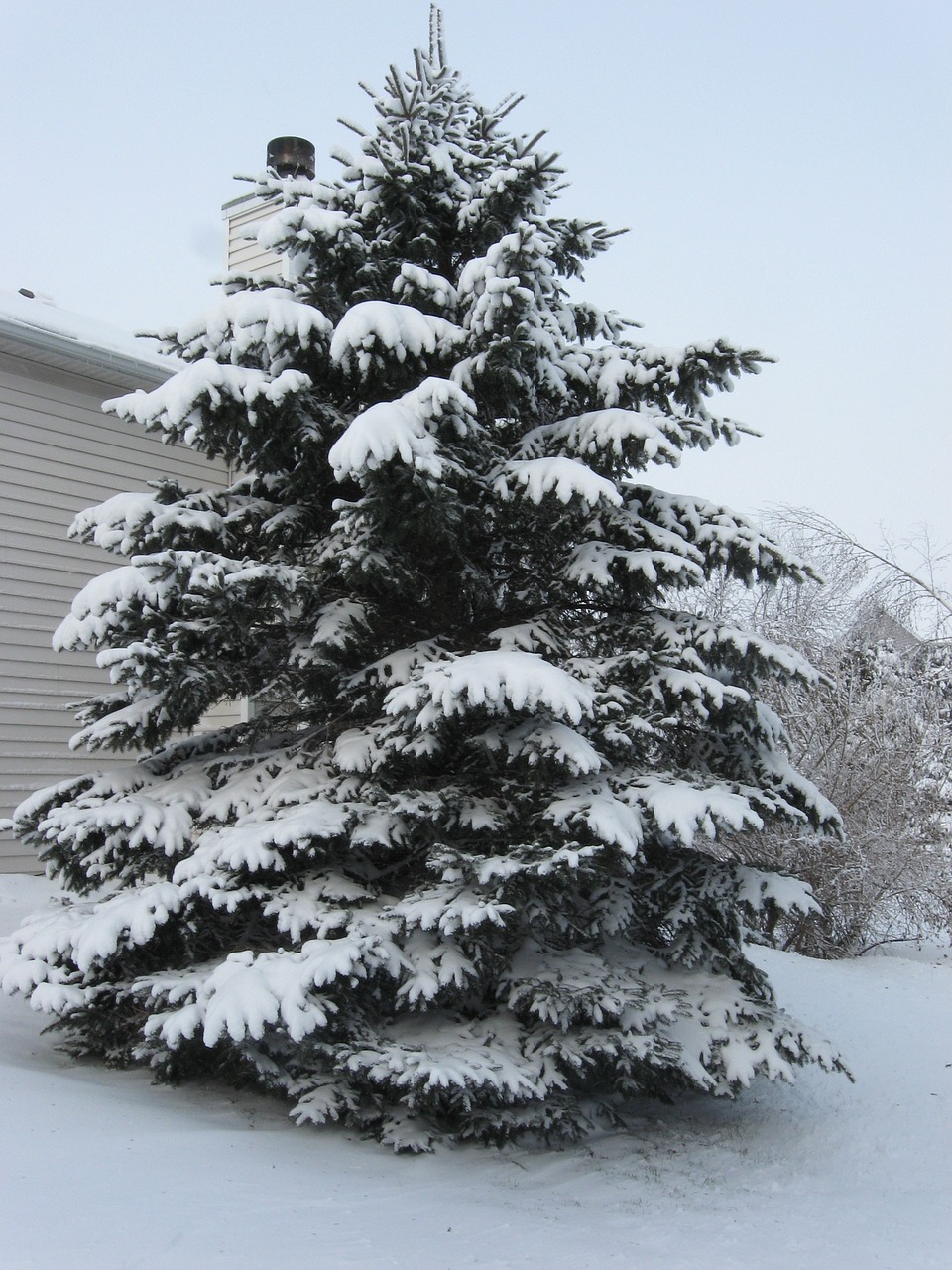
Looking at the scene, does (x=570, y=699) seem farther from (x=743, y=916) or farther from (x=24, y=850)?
(x=24, y=850)

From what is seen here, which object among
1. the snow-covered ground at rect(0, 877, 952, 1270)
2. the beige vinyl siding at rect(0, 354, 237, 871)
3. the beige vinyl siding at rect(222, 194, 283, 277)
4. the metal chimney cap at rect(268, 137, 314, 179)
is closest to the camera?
the snow-covered ground at rect(0, 877, 952, 1270)

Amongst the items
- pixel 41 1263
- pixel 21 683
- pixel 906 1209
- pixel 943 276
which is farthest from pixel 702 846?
pixel 943 276

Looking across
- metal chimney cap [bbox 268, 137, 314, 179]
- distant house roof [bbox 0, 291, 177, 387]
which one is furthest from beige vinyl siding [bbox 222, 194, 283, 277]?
distant house roof [bbox 0, 291, 177, 387]

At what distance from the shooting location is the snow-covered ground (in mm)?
2971

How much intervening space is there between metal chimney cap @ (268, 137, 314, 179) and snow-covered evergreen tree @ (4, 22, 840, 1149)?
20.4 ft

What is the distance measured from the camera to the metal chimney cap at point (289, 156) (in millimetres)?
11453

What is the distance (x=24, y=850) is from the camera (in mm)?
8336

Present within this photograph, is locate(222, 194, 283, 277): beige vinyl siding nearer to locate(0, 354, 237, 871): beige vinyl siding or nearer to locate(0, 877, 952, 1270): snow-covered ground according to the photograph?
locate(0, 354, 237, 871): beige vinyl siding

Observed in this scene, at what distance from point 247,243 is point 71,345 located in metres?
3.21

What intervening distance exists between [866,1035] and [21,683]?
23.8ft

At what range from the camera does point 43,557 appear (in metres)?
8.80

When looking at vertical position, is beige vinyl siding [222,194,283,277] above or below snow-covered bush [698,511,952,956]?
above

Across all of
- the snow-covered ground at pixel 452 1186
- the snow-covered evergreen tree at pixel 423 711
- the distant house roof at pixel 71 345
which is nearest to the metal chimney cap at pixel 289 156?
the distant house roof at pixel 71 345

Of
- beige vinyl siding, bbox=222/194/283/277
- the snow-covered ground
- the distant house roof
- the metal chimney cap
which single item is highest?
the metal chimney cap
